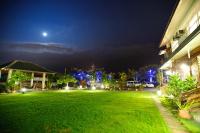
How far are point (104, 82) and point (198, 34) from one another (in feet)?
132

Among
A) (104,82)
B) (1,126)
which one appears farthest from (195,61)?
(104,82)

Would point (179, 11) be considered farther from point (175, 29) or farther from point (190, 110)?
point (190, 110)

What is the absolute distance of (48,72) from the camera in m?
45.2

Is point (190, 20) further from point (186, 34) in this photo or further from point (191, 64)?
point (191, 64)

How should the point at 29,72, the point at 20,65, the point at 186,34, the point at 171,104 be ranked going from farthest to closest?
the point at 29,72 → the point at 20,65 → the point at 186,34 → the point at 171,104

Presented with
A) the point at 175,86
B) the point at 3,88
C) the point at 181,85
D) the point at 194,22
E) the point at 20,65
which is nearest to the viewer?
the point at 181,85

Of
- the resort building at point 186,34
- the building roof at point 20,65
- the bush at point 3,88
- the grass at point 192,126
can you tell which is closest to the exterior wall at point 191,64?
the resort building at point 186,34

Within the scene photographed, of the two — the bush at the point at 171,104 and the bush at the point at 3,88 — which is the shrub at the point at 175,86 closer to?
the bush at the point at 171,104

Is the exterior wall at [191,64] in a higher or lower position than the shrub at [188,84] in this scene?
higher

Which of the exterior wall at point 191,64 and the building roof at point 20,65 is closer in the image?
the exterior wall at point 191,64

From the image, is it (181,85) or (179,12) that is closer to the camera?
(181,85)

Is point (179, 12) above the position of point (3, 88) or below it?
above

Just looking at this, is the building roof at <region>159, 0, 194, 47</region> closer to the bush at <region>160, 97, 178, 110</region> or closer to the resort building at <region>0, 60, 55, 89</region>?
the bush at <region>160, 97, 178, 110</region>

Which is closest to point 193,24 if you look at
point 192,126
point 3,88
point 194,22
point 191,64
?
point 194,22
